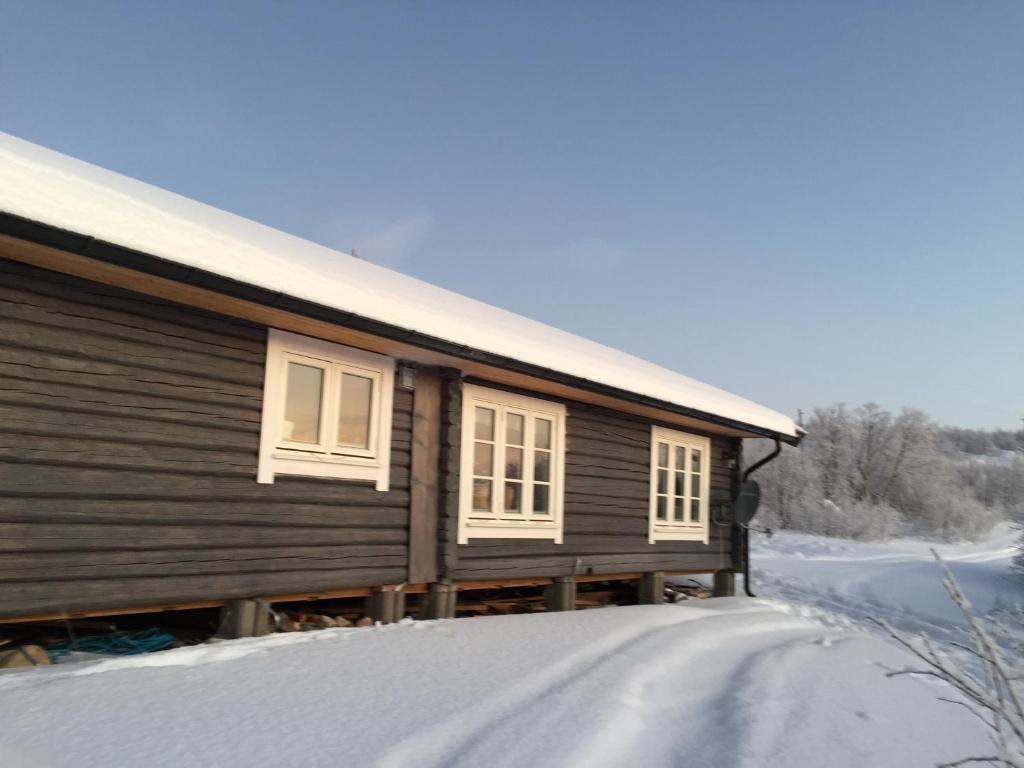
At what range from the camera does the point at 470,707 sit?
387cm

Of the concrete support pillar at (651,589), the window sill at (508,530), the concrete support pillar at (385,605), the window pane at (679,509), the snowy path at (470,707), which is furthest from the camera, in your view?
the window pane at (679,509)

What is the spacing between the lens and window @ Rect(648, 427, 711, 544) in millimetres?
10242

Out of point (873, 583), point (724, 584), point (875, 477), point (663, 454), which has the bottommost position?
point (873, 583)

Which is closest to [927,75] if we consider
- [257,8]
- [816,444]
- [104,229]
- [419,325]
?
[419,325]

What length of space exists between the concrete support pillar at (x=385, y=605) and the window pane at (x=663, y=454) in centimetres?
497

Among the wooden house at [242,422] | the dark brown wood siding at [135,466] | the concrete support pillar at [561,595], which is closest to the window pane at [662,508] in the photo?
the wooden house at [242,422]

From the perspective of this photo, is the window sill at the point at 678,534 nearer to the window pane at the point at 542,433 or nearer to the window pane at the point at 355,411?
the window pane at the point at 542,433

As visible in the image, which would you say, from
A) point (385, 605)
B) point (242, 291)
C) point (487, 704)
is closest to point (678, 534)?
point (385, 605)

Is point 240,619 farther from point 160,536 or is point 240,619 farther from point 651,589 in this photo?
point 651,589

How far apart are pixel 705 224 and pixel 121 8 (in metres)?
12.5

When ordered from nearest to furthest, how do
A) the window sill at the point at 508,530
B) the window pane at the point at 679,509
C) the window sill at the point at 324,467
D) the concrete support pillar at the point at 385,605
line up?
the window sill at the point at 324,467 → the concrete support pillar at the point at 385,605 → the window sill at the point at 508,530 → the window pane at the point at 679,509

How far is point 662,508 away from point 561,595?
2.63 metres

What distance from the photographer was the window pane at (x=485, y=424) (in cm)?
767

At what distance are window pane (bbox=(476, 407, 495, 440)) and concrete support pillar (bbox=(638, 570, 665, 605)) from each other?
12.1 feet
